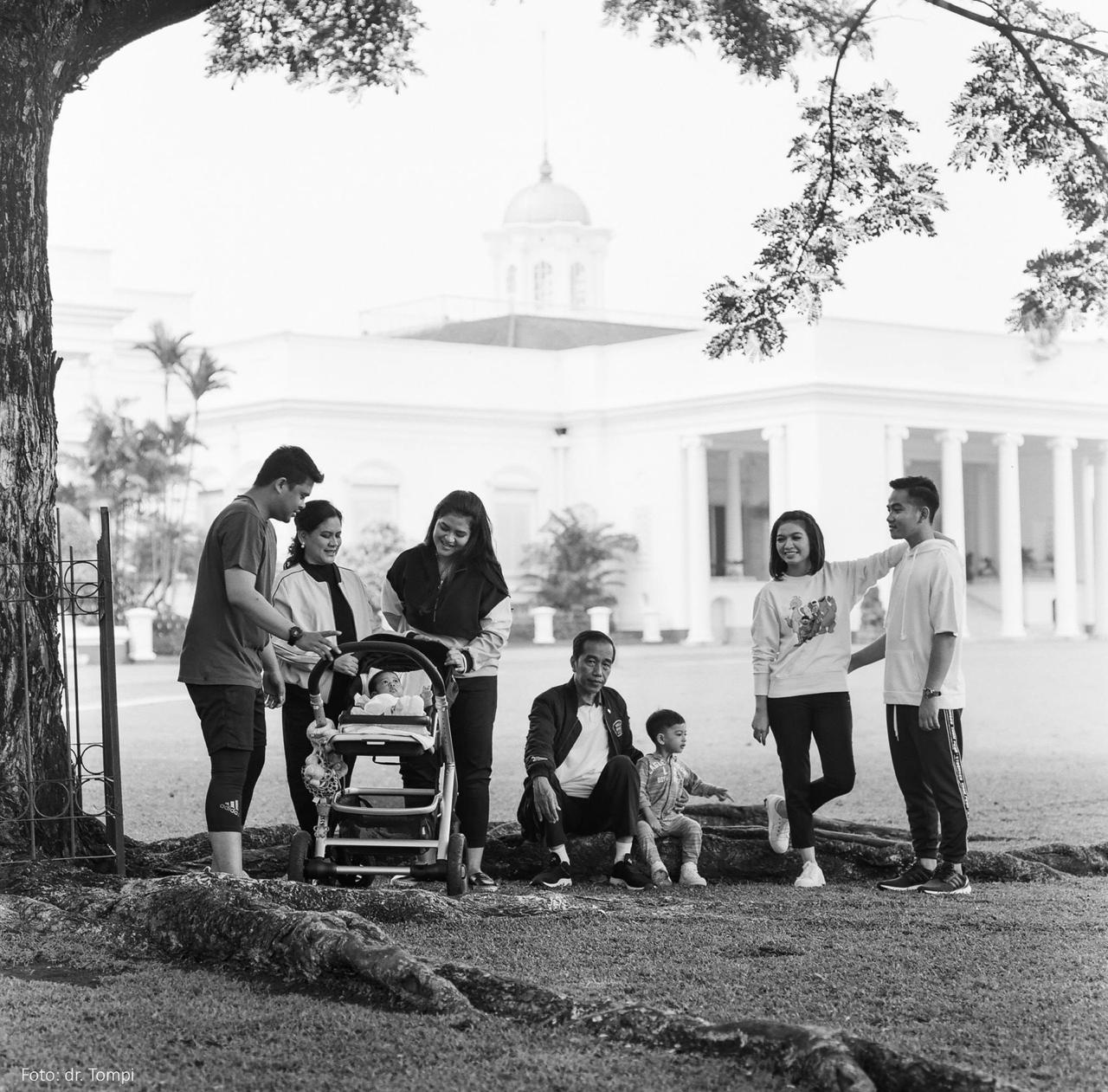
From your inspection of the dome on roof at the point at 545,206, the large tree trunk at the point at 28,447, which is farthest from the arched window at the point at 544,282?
the large tree trunk at the point at 28,447

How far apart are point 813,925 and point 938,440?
1124 inches

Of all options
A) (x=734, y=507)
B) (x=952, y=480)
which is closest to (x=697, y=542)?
(x=734, y=507)

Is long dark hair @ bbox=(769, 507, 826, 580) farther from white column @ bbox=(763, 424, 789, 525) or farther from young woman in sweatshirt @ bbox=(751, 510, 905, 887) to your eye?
white column @ bbox=(763, 424, 789, 525)

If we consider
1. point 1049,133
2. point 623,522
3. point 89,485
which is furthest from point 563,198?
point 1049,133

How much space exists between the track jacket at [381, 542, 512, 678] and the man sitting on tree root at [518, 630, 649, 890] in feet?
0.98

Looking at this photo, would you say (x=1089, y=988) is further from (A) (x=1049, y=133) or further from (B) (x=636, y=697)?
(B) (x=636, y=697)

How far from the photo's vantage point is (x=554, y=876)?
18.8 feet

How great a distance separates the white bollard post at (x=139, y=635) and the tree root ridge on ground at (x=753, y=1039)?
20.9 m

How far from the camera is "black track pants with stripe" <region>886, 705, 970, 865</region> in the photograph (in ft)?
18.4

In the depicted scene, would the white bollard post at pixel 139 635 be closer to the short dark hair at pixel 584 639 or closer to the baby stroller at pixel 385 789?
the short dark hair at pixel 584 639

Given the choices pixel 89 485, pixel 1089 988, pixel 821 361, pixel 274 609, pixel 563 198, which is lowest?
pixel 1089 988

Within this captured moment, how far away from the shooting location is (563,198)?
37.4 metres

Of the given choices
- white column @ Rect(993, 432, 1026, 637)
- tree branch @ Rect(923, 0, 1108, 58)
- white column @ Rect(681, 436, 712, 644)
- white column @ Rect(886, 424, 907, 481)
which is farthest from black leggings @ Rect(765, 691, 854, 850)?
white column @ Rect(993, 432, 1026, 637)

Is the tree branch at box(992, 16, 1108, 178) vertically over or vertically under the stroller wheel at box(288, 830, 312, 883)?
over
